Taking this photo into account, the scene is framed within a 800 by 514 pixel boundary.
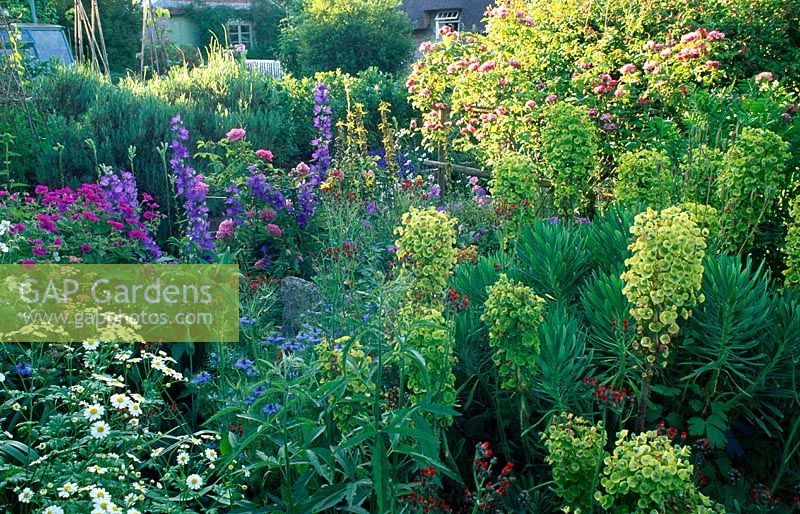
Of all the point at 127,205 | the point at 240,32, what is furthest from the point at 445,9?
the point at 127,205

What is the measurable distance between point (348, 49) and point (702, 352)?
606 inches

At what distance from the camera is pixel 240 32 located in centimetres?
3069

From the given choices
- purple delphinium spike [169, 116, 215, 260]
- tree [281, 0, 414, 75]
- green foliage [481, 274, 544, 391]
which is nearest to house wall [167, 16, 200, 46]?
tree [281, 0, 414, 75]

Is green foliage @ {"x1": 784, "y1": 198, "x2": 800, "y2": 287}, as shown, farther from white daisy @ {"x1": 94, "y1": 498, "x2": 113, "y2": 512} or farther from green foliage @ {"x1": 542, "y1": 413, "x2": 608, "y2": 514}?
white daisy @ {"x1": 94, "y1": 498, "x2": 113, "y2": 512}

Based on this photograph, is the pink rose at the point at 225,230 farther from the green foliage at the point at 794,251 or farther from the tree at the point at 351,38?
the tree at the point at 351,38

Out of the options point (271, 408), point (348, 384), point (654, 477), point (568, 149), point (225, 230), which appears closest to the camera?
point (654, 477)

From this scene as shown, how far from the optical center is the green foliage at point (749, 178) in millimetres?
3201

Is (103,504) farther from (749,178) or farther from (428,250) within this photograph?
(749,178)

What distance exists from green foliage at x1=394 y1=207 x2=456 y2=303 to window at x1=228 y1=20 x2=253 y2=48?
2912 cm

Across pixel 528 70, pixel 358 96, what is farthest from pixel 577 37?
pixel 358 96

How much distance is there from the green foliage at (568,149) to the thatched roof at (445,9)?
2072 centimetres

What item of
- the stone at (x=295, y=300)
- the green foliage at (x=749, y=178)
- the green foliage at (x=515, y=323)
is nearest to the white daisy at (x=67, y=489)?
the green foliage at (x=515, y=323)

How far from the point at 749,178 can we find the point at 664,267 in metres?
1.30

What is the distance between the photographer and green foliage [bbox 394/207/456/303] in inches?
101
